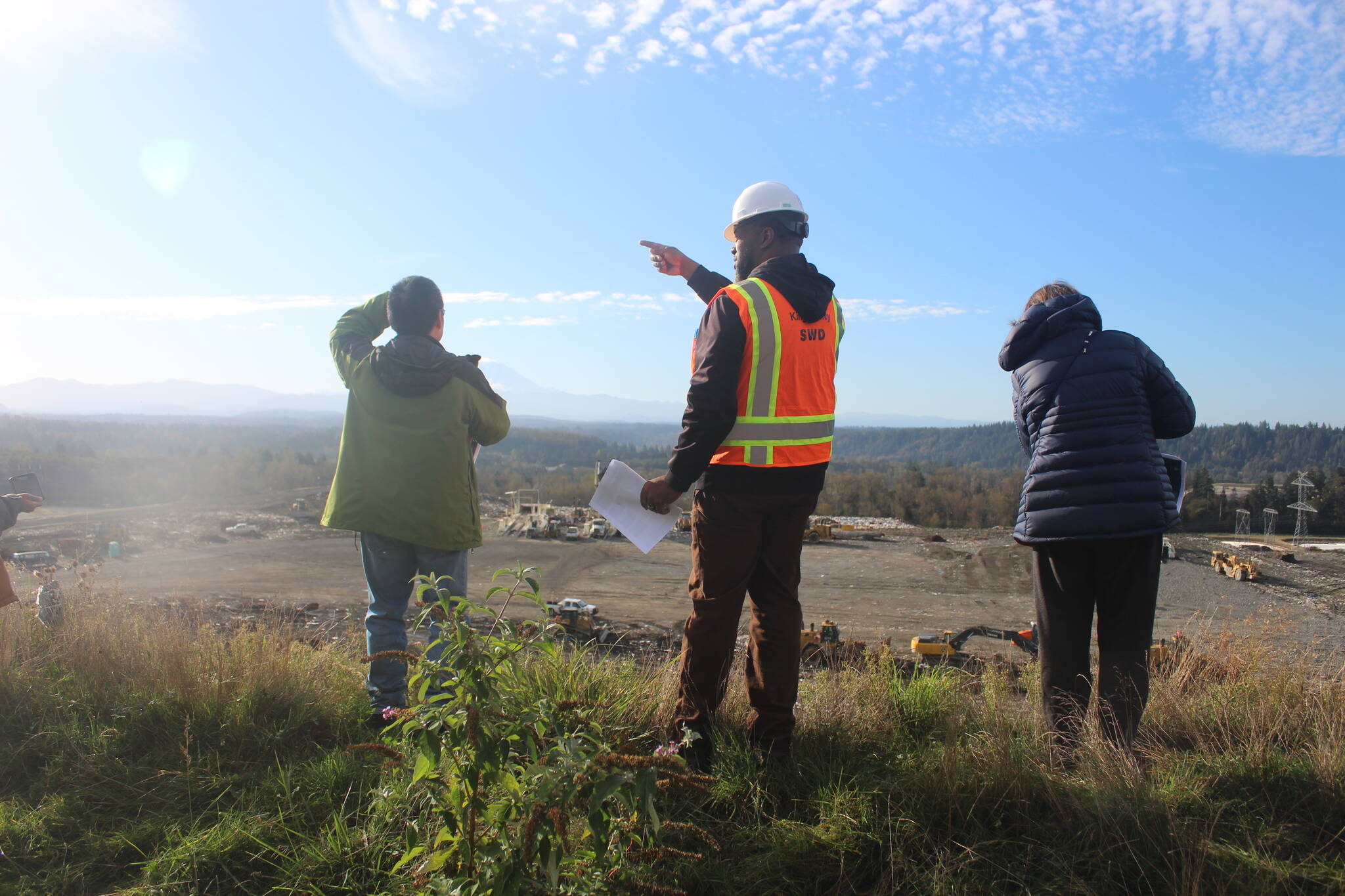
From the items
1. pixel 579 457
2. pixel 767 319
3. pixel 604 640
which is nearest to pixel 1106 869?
pixel 767 319

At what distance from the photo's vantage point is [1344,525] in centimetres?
2862

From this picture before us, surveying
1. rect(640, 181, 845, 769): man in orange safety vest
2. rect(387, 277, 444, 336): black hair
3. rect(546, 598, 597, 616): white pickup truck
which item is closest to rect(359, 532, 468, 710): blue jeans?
rect(387, 277, 444, 336): black hair

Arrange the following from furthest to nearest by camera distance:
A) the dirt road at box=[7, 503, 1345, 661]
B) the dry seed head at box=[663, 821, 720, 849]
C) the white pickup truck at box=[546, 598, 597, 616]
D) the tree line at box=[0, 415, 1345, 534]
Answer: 1. the tree line at box=[0, 415, 1345, 534]
2. the dirt road at box=[7, 503, 1345, 661]
3. the white pickup truck at box=[546, 598, 597, 616]
4. the dry seed head at box=[663, 821, 720, 849]

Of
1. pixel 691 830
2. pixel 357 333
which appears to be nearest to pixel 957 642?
pixel 691 830

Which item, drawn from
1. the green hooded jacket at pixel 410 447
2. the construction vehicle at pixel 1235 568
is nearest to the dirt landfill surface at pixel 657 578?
the construction vehicle at pixel 1235 568

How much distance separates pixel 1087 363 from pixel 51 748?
4.48 metres

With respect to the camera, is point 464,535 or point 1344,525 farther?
point 1344,525

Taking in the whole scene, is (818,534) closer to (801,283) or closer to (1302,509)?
(801,283)

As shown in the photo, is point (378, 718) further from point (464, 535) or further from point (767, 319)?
point (767, 319)

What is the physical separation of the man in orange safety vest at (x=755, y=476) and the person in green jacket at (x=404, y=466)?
109 centimetres

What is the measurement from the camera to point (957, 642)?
8.78 meters

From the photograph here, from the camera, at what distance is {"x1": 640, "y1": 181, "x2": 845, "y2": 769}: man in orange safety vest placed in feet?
8.78

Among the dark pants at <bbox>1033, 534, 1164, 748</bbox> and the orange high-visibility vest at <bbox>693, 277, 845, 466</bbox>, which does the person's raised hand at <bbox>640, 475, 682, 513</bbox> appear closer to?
the orange high-visibility vest at <bbox>693, 277, 845, 466</bbox>

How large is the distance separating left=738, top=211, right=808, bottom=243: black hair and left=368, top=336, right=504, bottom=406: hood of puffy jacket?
151cm
